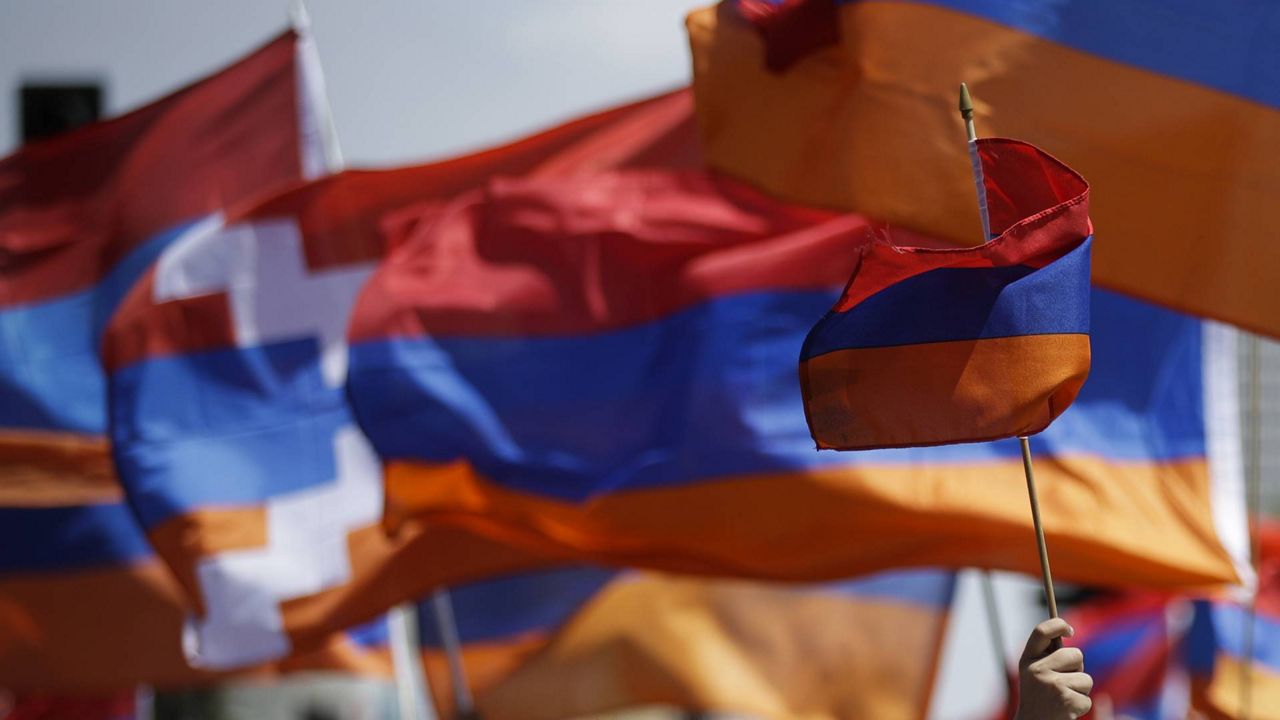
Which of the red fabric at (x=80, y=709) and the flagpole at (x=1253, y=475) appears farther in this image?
the red fabric at (x=80, y=709)

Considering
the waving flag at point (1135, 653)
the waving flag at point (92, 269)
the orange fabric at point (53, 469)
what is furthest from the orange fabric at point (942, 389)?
the waving flag at point (1135, 653)

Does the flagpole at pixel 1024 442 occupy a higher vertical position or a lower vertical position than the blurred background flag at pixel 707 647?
higher

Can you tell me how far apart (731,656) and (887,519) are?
1.71 m

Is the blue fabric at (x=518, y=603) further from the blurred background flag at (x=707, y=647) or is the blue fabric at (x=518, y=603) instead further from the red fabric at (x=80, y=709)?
the red fabric at (x=80, y=709)

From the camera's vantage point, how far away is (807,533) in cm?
704

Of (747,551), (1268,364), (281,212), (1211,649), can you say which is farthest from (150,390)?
(1268,364)

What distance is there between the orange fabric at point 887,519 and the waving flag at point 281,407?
0.72m

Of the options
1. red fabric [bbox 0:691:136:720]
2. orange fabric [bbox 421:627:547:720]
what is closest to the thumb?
orange fabric [bbox 421:627:547:720]

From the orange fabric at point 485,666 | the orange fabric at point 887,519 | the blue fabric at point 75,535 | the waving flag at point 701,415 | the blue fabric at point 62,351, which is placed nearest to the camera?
the orange fabric at point 887,519

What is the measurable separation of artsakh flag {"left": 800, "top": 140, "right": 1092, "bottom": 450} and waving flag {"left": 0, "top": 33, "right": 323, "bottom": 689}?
18.6ft

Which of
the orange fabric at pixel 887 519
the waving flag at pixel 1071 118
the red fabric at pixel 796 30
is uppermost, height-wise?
the red fabric at pixel 796 30

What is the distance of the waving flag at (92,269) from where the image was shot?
9.44 meters

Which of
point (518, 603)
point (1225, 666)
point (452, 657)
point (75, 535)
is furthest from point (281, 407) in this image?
point (1225, 666)

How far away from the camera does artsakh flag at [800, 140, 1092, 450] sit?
4078 mm
